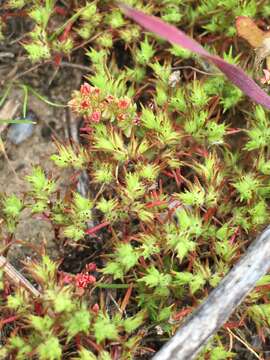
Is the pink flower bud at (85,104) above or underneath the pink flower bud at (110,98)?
underneath

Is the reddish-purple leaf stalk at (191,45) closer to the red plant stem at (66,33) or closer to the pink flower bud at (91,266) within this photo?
the red plant stem at (66,33)

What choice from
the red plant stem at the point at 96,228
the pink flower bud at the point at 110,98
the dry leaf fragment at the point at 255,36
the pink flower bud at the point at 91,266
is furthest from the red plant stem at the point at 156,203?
the dry leaf fragment at the point at 255,36

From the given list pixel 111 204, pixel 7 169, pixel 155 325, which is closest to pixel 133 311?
pixel 155 325

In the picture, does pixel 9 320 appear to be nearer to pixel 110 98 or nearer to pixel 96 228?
pixel 96 228

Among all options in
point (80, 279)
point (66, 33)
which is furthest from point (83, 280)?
point (66, 33)

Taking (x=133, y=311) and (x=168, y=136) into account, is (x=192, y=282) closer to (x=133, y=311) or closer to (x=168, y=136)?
(x=133, y=311)

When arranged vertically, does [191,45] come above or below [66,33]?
above

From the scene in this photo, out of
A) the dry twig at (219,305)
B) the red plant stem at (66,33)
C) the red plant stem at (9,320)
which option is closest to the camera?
the dry twig at (219,305)

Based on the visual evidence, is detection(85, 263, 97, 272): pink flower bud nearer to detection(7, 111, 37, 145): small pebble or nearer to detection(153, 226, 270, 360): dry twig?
detection(153, 226, 270, 360): dry twig
